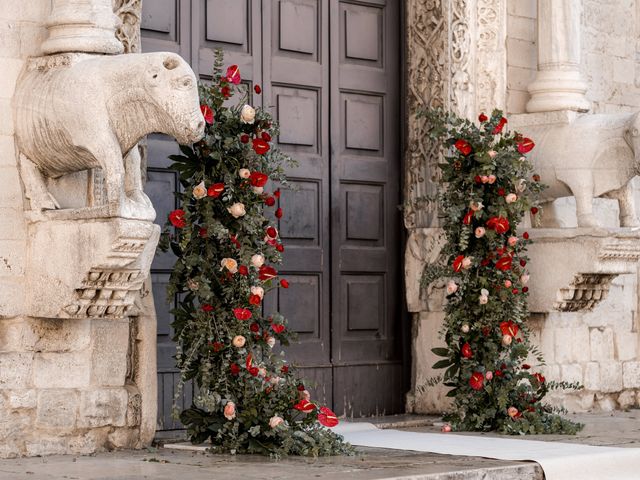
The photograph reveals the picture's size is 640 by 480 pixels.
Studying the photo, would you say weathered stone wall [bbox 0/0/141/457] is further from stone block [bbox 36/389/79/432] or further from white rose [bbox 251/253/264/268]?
white rose [bbox 251/253/264/268]

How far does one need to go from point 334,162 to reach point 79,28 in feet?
7.91

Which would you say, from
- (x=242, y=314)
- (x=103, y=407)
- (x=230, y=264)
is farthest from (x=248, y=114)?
(x=103, y=407)

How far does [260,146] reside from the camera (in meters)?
6.54

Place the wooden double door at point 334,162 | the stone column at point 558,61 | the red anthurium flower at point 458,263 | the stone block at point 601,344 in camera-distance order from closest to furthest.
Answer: the red anthurium flower at point 458,263 → the wooden double door at point 334,162 → the stone column at point 558,61 → the stone block at point 601,344

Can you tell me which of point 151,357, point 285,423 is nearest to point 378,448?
point 285,423

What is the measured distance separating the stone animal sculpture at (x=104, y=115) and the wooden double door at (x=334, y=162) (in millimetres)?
1439

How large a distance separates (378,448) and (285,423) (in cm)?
63

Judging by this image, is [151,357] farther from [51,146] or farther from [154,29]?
[154,29]

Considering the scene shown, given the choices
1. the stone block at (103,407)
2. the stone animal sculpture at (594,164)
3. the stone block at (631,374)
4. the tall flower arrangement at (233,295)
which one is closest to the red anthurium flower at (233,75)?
the tall flower arrangement at (233,295)

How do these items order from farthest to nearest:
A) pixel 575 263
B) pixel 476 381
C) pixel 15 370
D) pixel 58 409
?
pixel 575 263, pixel 476 381, pixel 58 409, pixel 15 370

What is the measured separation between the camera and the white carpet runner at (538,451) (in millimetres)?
6312

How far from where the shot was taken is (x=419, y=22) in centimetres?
864

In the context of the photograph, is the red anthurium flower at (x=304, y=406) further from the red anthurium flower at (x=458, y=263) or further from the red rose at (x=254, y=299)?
the red anthurium flower at (x=458, y=263)

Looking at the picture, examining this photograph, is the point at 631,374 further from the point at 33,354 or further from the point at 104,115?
the point at 104,115
